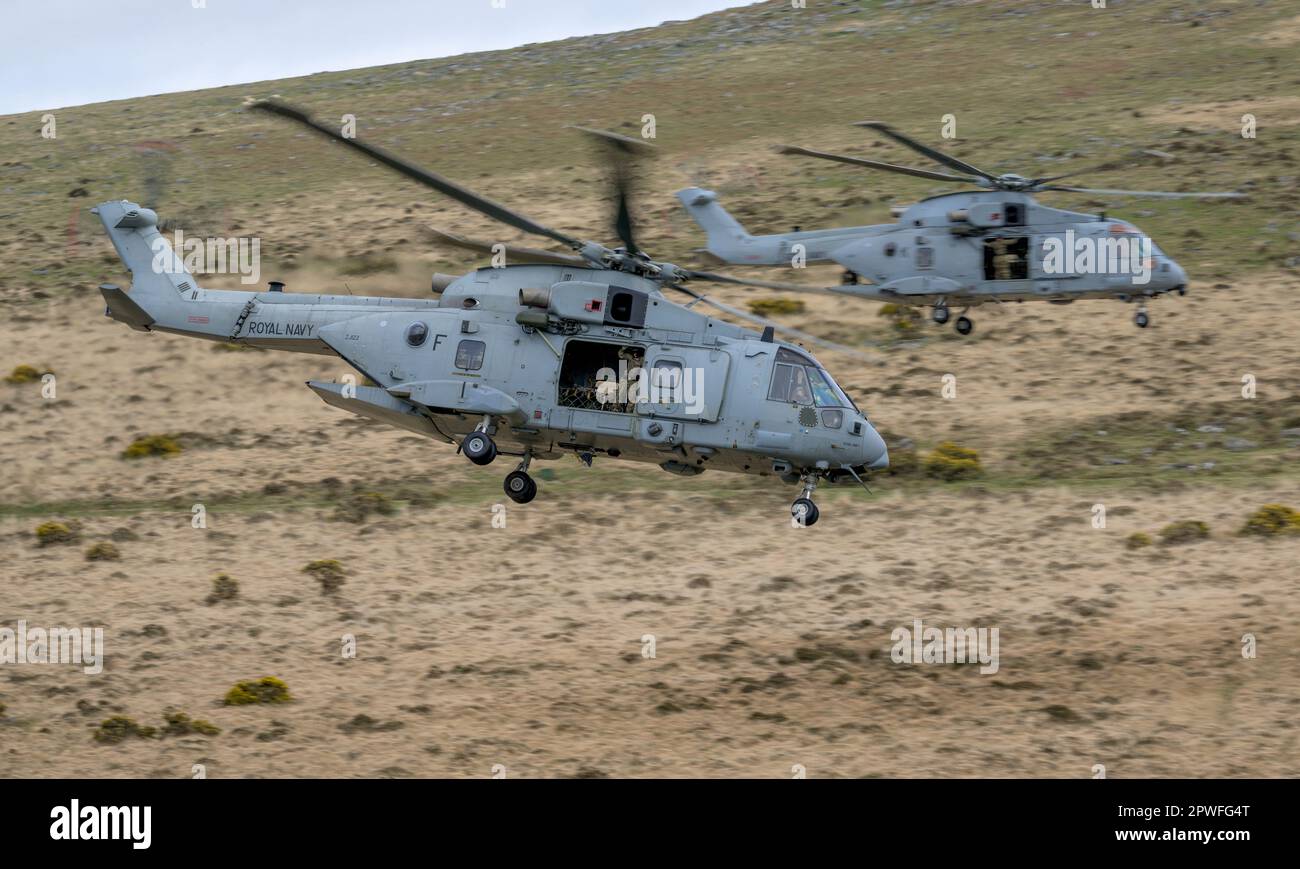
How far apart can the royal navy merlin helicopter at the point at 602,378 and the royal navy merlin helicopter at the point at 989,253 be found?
8.29 m

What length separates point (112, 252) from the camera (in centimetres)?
5588

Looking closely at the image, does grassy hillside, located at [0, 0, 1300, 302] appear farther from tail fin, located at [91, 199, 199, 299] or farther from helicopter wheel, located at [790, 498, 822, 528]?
helicopter wheel, located at [790, 498, 822, 528]

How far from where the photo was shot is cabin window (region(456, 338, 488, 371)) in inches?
998

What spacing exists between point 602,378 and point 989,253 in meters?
12.4

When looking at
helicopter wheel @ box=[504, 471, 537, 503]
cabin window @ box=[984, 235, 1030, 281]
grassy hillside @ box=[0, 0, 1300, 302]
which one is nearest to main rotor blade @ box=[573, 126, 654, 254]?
helicopter wheel @ box=[504, 471, 537, 503]

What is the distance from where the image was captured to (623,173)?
73.3ft

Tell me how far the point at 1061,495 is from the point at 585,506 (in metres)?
11.7

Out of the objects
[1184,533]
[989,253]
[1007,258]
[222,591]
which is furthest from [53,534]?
[1184,533]

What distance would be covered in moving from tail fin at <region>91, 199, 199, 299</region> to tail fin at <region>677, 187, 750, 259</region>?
12.4 metres

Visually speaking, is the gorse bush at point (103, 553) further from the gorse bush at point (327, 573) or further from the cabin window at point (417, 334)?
the cabin window at point (417, 334)

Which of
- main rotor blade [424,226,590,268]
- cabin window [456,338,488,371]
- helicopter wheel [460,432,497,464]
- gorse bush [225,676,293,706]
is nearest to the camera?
main rotor blade [424,226,590,268]
